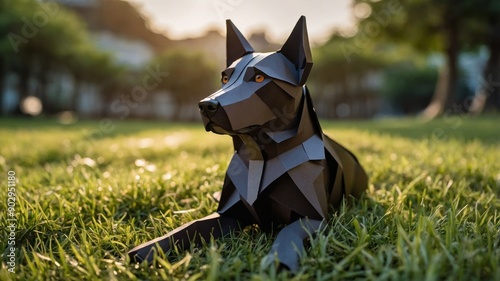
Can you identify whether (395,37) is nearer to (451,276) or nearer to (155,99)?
(451,276)

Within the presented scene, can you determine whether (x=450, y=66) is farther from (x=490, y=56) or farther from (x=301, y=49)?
(x=301, y=49)

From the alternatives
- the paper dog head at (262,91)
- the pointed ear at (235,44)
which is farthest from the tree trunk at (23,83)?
the paper dog head at (262,91)

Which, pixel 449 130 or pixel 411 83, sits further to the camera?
pixel 411 83

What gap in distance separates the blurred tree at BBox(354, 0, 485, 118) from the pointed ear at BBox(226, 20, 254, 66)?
44.9 ft

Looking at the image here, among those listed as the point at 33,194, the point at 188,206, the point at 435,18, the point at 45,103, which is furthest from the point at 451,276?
the point at 45,103

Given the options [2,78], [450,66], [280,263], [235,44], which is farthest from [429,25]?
[2,78]

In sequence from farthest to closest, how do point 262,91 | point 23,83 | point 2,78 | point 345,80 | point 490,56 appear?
point 345,80, point 23,83, point 2,78, point 490,56, point 262,91

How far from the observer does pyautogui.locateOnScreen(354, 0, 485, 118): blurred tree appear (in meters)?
13.5

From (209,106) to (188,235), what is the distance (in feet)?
1.99

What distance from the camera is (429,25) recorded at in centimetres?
1559

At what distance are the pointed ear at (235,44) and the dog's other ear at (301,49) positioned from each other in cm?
24

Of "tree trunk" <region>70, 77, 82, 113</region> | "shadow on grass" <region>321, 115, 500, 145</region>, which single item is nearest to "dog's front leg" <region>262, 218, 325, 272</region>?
"shadow on grass" <region>321, 115, 500, 145</region>

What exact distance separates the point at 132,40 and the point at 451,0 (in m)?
31.6

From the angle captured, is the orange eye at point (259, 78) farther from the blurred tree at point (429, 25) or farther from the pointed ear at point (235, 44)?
the blurred tree at point (429, 25)
